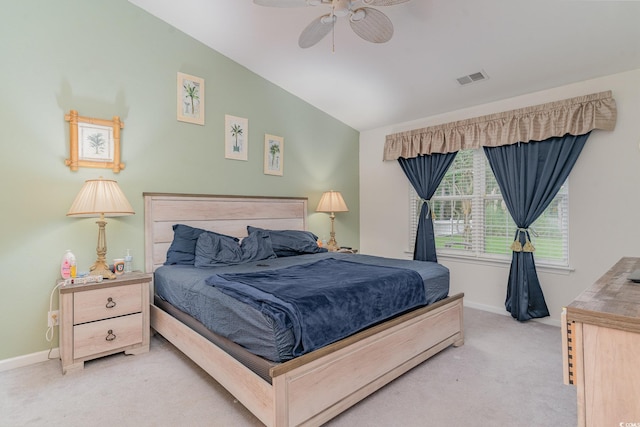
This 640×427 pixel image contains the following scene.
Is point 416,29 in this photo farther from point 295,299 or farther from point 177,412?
point 177,412

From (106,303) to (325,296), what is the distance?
185 cm

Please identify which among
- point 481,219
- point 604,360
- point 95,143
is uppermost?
point 95,143

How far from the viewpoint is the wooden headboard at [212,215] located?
3178 mm

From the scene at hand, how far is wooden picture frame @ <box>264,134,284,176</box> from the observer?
4.07 m

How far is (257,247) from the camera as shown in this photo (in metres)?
3.37

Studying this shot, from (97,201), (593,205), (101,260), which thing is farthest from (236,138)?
(593,205)

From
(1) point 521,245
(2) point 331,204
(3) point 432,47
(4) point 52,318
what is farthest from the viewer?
(2) point 331,204

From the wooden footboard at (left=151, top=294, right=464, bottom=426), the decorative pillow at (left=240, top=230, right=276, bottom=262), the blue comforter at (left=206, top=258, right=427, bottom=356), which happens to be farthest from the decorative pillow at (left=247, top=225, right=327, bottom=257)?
the wooden footboard at (left=151, top=294, right=464, bottom=426)

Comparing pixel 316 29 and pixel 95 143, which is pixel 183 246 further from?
pixel 316 29

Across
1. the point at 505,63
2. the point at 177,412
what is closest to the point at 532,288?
the point at 505,63

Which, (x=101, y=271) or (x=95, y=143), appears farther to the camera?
(x=95, y=143)

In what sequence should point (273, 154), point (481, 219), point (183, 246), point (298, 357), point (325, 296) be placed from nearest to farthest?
1. point (298, 357)
2. point (325, 296)
3. point (183, 246)
4. point (481, 219)
5. point (273, 154)

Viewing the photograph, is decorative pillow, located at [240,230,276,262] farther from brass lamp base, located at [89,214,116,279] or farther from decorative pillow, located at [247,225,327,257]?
brass lamp base, located at [89,214,116,279]

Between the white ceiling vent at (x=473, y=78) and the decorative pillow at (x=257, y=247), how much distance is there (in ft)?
8.79
